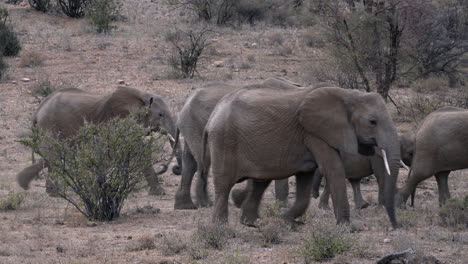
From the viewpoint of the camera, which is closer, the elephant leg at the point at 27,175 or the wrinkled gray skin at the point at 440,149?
the wrinkled gray skin at the point at 440,149

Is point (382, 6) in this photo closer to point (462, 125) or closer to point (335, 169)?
point (462, 125)

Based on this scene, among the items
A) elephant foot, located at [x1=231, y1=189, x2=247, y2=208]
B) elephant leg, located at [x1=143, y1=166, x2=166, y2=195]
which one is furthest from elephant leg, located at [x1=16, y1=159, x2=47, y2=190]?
elephant foot, located at [x1=231, y1=189, x2=247, y2=208]

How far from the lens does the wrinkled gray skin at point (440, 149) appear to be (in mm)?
10141

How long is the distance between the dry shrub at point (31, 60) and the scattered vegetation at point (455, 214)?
15500 millimetres

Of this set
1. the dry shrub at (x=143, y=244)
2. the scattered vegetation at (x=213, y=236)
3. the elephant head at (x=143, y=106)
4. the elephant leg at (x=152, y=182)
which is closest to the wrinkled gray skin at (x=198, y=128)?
the elephant leg at (x=152, y=182)

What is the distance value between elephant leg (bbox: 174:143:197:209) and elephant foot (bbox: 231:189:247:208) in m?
0.61

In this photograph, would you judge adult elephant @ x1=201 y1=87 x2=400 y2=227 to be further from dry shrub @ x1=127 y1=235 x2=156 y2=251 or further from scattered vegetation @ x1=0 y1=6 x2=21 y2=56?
scattered vegetation @ x1=0 y1=6 x2=21 y2=56

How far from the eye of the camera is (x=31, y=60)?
22328 millimetres

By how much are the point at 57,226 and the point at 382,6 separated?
1029 cm

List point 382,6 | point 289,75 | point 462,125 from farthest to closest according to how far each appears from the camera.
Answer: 1. point 289,75
2. point 382,6
3. point 462,125

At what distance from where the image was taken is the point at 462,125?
33.2 feet

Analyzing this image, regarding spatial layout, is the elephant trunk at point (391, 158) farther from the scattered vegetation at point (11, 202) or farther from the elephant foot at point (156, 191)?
the scattered vegetation at point (11, 202)

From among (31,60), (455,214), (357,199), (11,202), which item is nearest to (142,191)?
(11,202)

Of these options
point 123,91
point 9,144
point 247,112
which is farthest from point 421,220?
point 9,144
